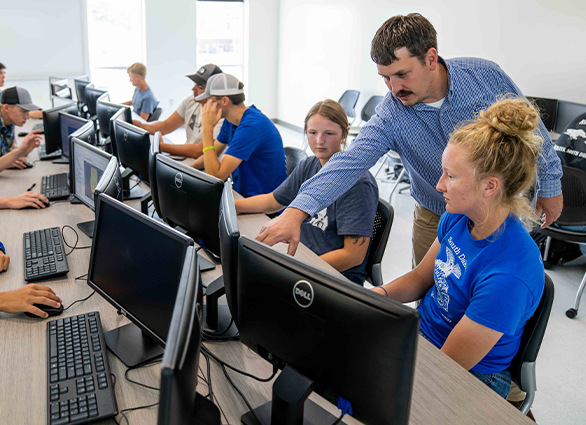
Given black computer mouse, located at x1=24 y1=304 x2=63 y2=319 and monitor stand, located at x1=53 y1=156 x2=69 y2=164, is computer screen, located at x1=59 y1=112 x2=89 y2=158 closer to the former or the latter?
monitor stand, located at x1=53 y1=156 x2=69 y2=164

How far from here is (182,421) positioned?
822 mm

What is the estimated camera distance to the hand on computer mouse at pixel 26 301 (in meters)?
1.44

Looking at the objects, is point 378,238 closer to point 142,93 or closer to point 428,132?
point 428,132

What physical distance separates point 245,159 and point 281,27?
20.8ft

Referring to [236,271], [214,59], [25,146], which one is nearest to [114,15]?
[214,59]

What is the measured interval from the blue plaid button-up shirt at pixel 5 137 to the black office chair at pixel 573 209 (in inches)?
152

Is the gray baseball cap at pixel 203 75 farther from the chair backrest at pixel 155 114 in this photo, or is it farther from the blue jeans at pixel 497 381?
the blue jeans at pixel 497 381

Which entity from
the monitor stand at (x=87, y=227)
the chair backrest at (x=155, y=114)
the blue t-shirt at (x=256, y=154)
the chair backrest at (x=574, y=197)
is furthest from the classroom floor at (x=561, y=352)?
the chair backrest at (x=155, y=114)

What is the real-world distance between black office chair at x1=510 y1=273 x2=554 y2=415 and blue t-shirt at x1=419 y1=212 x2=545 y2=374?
3 centimetres

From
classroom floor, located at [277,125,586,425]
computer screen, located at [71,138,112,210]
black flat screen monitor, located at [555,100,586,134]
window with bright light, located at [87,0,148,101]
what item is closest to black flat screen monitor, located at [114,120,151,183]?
computer screen, located at [71,138,112,210]

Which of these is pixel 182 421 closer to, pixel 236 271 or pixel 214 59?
pixel 236 271

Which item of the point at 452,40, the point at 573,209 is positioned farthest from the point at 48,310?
the point at 452,40

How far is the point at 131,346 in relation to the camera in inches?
51.9

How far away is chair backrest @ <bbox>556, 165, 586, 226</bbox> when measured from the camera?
2816mm
